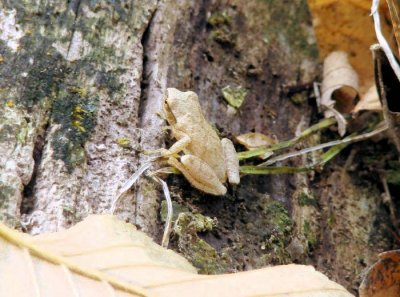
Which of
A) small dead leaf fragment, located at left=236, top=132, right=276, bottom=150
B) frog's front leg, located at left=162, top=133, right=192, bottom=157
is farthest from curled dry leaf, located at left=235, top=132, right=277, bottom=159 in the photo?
frog's front leg, located at left=162, top=133, right=192, bottom=157

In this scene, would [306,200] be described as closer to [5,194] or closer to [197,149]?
[197,149]

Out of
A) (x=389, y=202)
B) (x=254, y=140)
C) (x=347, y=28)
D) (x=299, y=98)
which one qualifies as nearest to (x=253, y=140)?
(x=254, y=140)

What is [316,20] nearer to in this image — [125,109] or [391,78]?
[391,78]

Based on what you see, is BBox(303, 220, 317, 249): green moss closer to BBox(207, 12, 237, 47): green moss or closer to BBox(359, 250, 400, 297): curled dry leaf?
BBox(359, 250, 400, 297): curled dry leaf

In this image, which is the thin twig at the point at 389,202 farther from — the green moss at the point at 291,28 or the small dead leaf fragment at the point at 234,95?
the green moss at the point at 291,28

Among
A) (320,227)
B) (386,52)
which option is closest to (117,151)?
(320,227)

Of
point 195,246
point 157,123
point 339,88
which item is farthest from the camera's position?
point 339,88

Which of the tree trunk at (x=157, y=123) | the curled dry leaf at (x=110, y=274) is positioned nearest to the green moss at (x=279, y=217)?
the tree trunk at (x=157, y=123)
